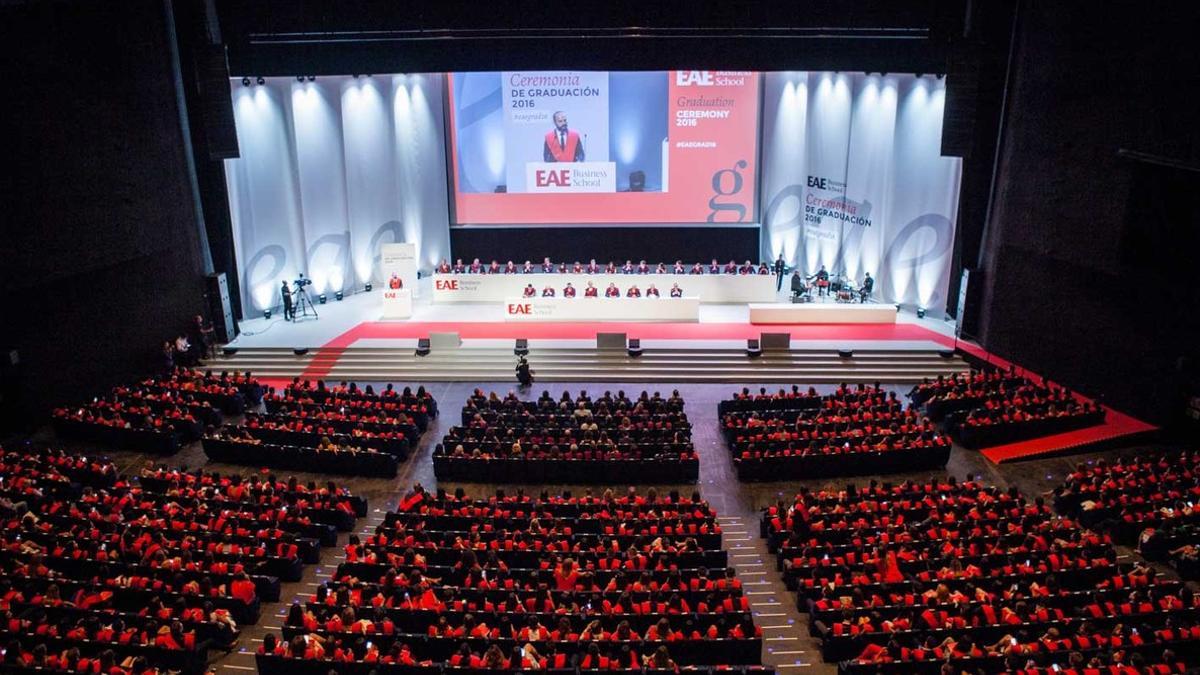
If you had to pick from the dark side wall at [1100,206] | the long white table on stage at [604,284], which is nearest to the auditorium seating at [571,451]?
the long white table on stage at [604,284]

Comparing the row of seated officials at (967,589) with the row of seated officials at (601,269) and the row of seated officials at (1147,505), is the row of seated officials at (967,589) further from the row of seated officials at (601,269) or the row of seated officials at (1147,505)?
the row of seated officials at (601,269)

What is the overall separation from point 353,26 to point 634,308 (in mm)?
10948

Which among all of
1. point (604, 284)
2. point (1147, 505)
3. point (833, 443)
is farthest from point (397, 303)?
point (1147, 505)

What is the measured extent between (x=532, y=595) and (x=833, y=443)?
7865 mm

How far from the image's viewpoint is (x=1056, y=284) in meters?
20.8

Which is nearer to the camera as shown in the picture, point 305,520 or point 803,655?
point 803,655

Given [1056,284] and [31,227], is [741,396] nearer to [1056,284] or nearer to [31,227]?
[1056,284]

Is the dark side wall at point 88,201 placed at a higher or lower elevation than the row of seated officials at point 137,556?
higher

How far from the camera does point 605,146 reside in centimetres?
2823

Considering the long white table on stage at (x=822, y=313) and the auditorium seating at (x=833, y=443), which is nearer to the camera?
the auditorium seating at (x=833, y=443)

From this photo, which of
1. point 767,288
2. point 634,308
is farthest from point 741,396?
point 767,288

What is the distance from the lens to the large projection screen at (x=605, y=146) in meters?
27.9

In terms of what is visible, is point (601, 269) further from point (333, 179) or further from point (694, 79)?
point (333, 179)

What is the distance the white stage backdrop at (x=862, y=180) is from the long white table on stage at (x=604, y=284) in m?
3.24
